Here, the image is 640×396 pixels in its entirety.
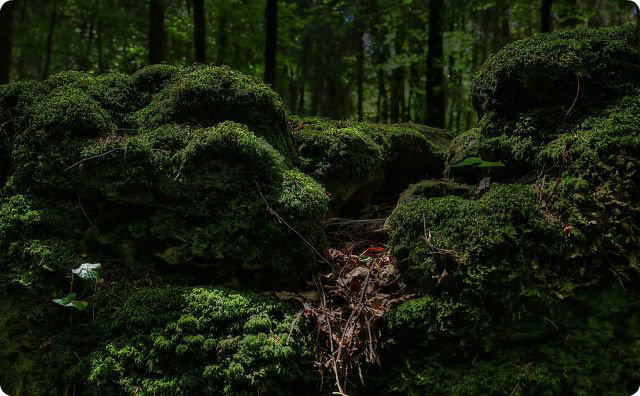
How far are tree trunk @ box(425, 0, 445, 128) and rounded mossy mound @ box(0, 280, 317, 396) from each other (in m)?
8.68

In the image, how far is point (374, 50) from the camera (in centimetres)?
1684

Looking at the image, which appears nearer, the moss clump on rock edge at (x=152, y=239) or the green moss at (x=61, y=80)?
the moss clump on rock edge at (x=152, y=239)

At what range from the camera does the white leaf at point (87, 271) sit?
2.65m

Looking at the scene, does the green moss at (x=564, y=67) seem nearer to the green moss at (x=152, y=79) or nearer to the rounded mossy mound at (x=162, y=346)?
the rounded mossy mound at (x=162, y=346)

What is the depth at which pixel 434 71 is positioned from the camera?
1013 cm

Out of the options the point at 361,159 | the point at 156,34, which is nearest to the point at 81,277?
the point at 361,159

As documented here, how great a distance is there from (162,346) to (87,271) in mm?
793

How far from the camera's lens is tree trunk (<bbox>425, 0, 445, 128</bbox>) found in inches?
399

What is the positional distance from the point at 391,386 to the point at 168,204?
2008 mm

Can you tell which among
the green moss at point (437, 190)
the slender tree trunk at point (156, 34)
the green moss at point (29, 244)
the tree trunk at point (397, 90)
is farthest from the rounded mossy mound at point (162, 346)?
the tree trunk at point (397, 90)

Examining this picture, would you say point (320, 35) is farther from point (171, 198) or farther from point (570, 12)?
point (171, 198)

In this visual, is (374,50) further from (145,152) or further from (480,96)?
(145,152)

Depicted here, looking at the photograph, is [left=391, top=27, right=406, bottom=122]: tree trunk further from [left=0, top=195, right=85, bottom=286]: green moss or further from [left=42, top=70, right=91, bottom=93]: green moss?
[left=0, top=195, right=85, bottom=286]: green moss

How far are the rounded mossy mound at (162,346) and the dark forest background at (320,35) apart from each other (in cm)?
905
